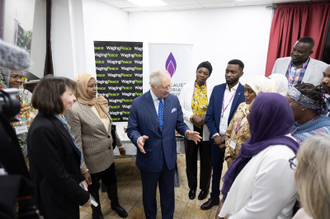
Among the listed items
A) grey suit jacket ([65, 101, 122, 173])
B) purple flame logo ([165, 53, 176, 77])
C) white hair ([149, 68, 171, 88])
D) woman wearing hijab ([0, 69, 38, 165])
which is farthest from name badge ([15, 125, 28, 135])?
purple flame logo ([165, 53, 176, 77])

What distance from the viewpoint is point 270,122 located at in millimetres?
987

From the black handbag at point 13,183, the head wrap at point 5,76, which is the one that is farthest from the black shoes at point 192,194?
the head wrap at point 5,76

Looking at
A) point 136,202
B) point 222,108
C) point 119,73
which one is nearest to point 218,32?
point 119,73

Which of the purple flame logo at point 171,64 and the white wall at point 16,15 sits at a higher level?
the white wall at point 16,15

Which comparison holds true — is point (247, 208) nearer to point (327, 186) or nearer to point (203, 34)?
point (327, 186)

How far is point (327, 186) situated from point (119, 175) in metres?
2.89

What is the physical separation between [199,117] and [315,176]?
160 cm

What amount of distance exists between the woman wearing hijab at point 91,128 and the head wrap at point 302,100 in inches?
65.2

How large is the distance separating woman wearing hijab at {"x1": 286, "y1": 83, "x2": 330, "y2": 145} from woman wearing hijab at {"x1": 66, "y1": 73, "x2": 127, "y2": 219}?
1.66 metres

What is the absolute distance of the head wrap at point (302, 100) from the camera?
1218 millimetres

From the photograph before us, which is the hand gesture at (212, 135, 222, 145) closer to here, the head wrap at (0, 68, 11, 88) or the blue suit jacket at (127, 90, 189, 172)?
the blue suit jacket at (127, 90, 189, 172)

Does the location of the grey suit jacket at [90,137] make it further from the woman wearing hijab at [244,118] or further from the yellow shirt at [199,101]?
the woman wearing hijab at [244,118]

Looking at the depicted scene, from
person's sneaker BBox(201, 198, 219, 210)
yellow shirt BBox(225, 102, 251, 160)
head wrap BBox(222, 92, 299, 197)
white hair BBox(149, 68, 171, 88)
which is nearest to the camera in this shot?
head wrap BBox(222, 92, 299, 197)

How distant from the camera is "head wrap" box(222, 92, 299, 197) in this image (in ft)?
3.14
